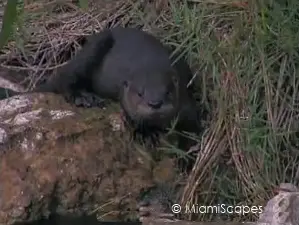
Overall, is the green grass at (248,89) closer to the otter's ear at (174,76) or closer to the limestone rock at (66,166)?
the otter's ear at (174,76)

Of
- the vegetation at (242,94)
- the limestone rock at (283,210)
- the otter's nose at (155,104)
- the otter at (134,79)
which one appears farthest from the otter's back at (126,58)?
the limestone rock at (283,210)

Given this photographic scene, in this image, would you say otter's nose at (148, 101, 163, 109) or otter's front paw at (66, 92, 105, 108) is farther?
otter's front paw at (66, 92, 105, 108)

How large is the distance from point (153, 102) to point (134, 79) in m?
0.27

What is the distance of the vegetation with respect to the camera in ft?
8.83

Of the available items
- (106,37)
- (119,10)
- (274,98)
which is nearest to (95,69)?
(106,37)

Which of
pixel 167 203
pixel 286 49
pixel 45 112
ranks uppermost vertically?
pixel 286 49

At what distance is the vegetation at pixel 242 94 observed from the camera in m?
2.69

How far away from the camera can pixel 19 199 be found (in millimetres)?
2590

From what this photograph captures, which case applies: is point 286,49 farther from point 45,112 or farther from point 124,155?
point 45,112

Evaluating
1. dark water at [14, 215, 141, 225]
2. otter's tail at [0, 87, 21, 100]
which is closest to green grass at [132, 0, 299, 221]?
dark water at [14, 215, 141, 225]

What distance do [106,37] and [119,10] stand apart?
16.5 inches

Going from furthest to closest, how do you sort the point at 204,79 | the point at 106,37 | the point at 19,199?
1. the point at 106,37
2. the point at 204,79
3. the point at 19,199

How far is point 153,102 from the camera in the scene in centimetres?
281

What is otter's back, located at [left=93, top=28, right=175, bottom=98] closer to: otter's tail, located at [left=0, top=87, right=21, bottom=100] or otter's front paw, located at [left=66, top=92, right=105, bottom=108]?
otter's front paw, located at [left=66, top=92, right=105, bottom=108]
